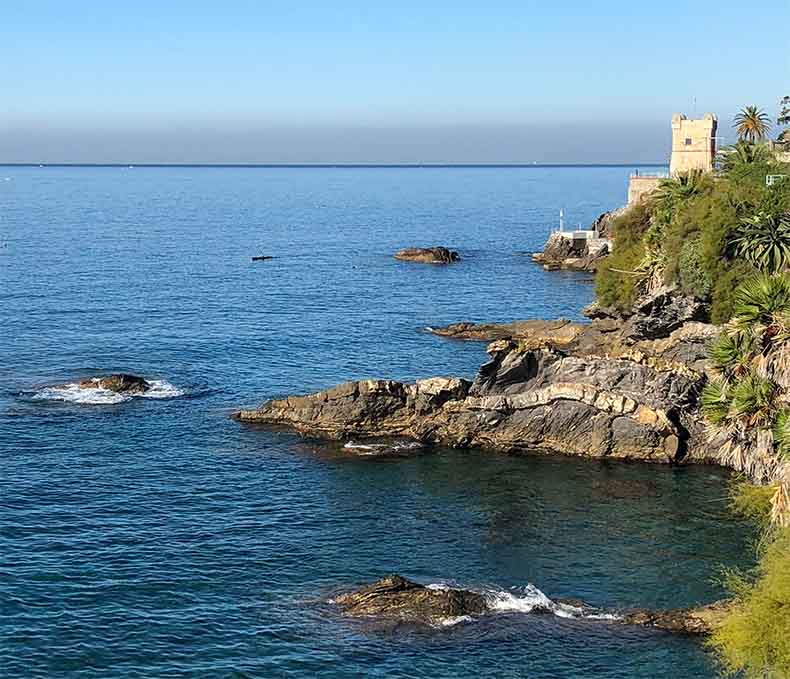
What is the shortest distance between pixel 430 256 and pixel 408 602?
132 metres

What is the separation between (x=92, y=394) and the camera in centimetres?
8250

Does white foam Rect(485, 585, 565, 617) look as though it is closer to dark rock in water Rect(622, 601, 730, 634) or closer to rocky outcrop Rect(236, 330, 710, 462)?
dark rock in water Rect(622, 601, 730, 634)

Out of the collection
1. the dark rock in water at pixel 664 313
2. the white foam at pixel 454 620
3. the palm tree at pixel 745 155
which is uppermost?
the palm tree at pixel 745 155

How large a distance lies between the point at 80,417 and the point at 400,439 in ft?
78.6

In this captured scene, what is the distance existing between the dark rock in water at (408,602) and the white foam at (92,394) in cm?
3909

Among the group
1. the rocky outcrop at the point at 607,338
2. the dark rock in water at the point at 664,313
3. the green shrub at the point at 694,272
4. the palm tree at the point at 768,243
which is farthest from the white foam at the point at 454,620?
the green shrub at the point at 694,272

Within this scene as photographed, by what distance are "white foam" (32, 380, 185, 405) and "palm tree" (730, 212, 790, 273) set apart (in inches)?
1765

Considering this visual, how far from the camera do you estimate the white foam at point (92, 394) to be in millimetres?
80938

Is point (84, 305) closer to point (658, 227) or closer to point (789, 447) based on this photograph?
point (658, 227)

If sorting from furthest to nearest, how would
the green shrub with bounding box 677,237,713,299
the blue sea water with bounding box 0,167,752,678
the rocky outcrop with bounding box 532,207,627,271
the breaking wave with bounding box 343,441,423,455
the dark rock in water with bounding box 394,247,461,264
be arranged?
the dark rock in water with bounding box 394,247,461,264
the rocky outcrop with bounding box 532,207,627,271
the green shrub with bounding box 677,237,713,299
the breaking wave with bounding box 343,441,423,455
the blue sea water with bounding box 0,167,752,678

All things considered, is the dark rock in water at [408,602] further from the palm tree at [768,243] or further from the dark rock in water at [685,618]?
the palm tree at [768,243]

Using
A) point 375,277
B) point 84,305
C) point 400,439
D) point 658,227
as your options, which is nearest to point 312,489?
point 400,439

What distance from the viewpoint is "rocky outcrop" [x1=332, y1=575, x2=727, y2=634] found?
45531 millimetres

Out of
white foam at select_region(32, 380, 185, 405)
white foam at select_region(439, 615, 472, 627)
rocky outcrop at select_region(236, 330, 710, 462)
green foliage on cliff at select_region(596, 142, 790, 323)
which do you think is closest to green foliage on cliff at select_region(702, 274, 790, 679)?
white foam at select_region(439, 615, 472, 627)
